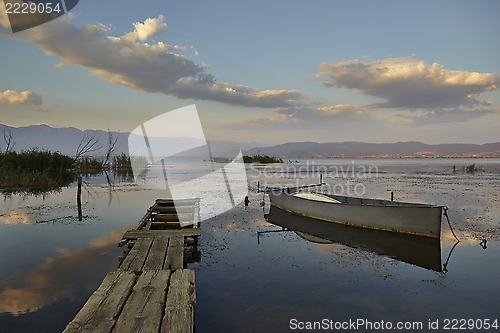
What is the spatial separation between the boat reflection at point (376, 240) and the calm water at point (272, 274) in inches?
2.9

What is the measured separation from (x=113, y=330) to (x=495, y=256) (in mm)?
12312

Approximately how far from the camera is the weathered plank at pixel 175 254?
291 inches

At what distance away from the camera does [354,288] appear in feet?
25.1

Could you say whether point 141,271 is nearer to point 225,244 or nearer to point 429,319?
point 225,244

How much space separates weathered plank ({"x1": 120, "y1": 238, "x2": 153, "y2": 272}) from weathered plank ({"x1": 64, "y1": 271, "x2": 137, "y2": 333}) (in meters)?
0.84

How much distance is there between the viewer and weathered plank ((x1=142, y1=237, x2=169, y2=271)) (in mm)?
7254

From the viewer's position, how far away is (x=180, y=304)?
507 centimetres

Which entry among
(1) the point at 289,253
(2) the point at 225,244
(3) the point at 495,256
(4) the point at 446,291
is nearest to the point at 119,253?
(2) the point at 225,244

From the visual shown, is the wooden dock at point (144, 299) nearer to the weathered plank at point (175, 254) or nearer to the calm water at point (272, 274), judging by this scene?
the weathered plank at point (175, 254)

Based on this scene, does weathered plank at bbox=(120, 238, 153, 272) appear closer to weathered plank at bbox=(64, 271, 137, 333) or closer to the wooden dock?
the wooden dock

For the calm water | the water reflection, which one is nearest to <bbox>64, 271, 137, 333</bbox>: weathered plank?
the calm water

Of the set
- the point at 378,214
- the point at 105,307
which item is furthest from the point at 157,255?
the point at 378,214

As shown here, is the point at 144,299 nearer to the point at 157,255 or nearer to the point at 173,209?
the point at 157,255

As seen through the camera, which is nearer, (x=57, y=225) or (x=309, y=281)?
(x=309, y=281)
